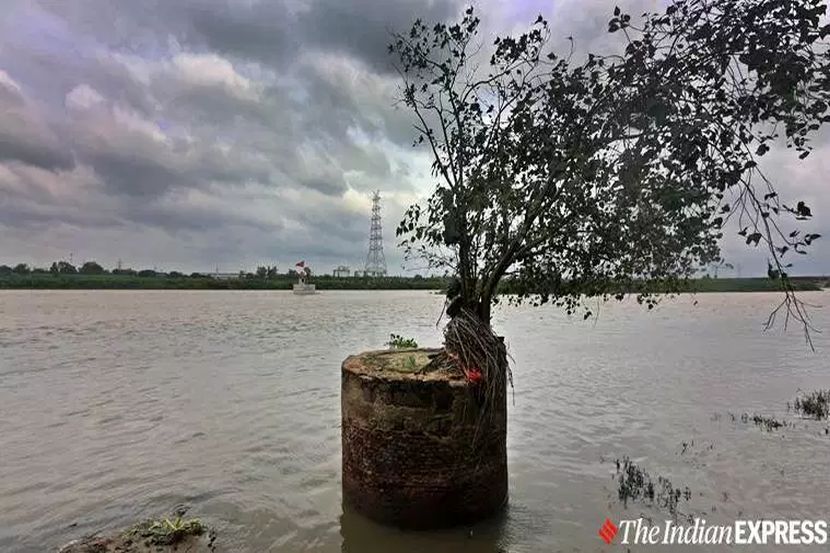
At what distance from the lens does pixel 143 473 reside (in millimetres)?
7824

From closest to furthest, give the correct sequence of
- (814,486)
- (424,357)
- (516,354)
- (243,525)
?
(243,525) → (424,357) → (814,486) → (516,354)

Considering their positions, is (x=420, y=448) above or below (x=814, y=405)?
above

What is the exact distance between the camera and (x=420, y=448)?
546 centimetres

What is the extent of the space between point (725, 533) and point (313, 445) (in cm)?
596

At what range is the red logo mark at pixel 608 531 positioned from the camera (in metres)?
5.79

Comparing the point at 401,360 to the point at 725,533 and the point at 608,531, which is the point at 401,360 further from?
the point at 725,533

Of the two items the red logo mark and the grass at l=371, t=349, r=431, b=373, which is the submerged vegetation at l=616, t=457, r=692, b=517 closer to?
the red logo mark

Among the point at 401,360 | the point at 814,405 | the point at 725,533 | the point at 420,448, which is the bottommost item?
the point at 725,533

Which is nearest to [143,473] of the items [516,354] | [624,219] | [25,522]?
[25,522]

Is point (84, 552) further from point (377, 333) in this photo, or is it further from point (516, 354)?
point (377, 333)

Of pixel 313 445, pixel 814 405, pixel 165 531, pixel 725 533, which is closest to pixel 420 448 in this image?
pixel 165 531

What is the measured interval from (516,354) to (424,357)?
1591 cm

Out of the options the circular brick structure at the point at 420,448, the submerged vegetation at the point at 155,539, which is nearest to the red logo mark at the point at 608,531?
the circular brick structure at the point at 420,448

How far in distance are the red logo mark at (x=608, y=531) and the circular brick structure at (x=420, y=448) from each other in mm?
1240
